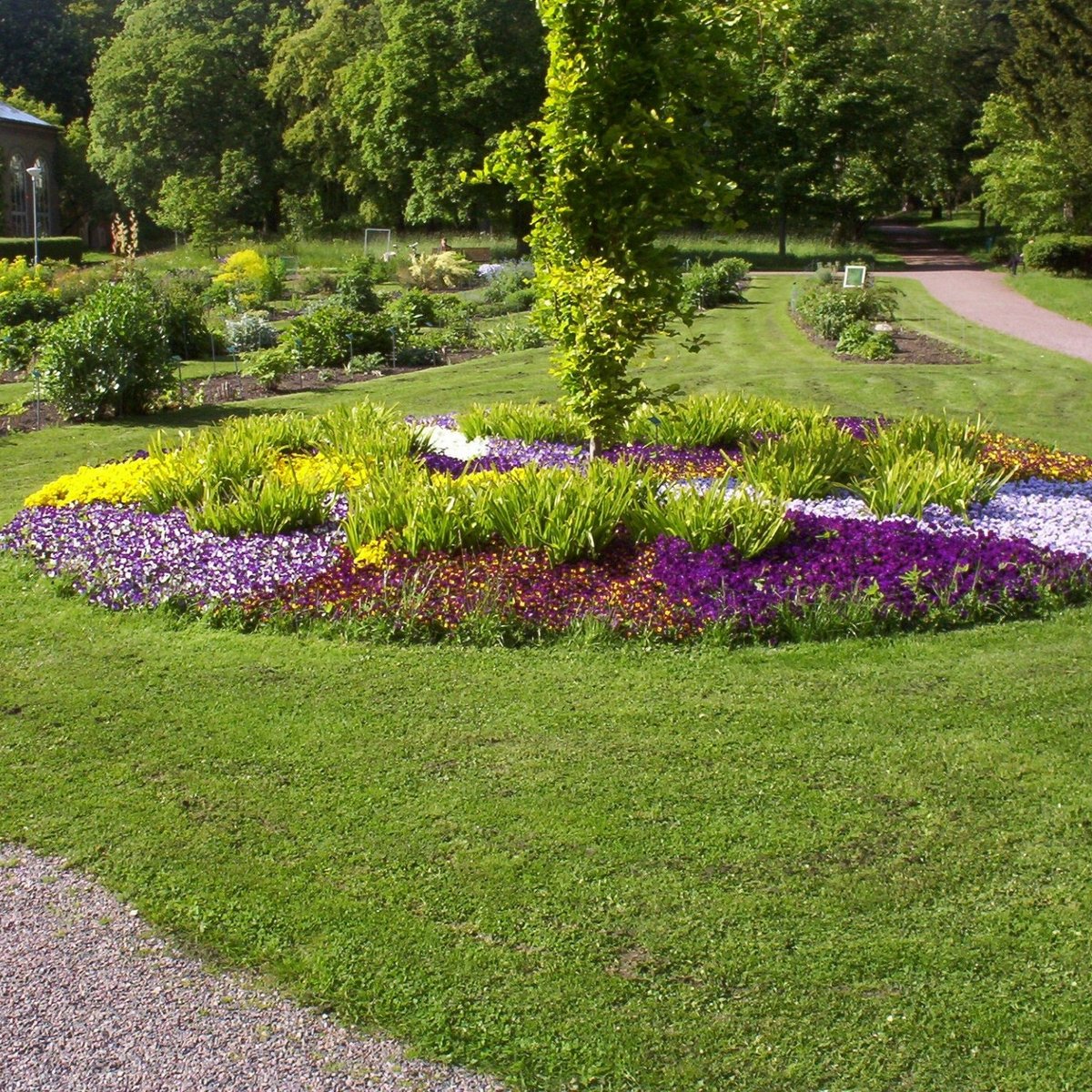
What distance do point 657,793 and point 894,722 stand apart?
119cm

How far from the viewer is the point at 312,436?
866 centimetres

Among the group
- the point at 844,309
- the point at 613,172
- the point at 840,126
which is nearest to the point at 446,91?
the point at 840,126

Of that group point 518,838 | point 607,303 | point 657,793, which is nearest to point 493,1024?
point 518,838

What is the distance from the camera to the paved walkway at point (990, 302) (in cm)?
1952

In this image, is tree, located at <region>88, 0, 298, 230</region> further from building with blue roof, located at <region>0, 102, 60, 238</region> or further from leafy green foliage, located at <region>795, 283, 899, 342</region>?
leafy green foliage, located at <region>795, 283, 899, 342</region>

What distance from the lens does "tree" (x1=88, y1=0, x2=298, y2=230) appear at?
146 feet

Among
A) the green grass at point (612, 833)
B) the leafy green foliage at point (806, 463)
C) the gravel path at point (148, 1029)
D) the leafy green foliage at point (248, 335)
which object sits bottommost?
the gravel path at point (148, 1029)

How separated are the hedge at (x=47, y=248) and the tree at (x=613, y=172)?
29897 mm

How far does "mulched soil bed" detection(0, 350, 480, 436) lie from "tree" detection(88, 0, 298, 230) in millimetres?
31129

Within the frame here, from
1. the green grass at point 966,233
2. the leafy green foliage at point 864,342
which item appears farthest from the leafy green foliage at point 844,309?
the green grass at point 966,233

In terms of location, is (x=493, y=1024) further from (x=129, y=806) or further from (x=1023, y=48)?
(x=1023, y=48)

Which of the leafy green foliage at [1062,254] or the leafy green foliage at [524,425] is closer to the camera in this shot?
the leafy green foliage at [524,425]

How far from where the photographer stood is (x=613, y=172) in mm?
7438

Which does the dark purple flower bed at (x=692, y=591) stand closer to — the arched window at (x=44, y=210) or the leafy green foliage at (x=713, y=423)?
the leafy green foliage at (x=713, y=423)
